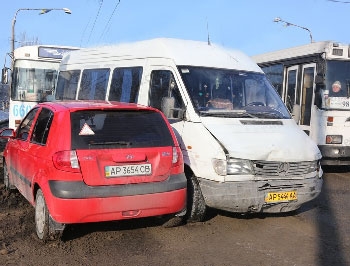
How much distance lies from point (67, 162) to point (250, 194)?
7.65 feet

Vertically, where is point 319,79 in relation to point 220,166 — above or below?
above

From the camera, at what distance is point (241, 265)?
5012 millimetres

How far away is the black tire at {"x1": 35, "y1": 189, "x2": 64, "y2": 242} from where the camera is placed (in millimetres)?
5434

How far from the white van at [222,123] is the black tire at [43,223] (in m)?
1.87

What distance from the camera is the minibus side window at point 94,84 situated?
9.43 meters

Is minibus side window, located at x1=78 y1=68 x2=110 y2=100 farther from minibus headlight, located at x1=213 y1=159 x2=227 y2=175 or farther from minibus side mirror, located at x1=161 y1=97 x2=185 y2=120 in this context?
minibus headlight, located at x1=213 y1=159 x2=227 y2=175

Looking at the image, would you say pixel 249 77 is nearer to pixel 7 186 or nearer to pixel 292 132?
pixel 292 132

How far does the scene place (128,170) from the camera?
5.51m

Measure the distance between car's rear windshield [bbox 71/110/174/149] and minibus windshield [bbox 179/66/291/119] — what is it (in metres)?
1.07

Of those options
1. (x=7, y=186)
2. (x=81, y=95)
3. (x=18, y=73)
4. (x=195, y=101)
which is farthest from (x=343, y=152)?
(x=18, y=73)

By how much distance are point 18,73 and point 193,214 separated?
33.2 feet

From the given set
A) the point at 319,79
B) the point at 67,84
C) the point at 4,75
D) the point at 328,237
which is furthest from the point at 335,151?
the point at 4,75

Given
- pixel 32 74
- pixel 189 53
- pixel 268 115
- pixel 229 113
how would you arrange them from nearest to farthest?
pixel 229 113, pixel 268 115, pixel 189 53, pixel 32 74

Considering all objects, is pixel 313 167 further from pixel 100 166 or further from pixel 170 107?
pixel 100 166
